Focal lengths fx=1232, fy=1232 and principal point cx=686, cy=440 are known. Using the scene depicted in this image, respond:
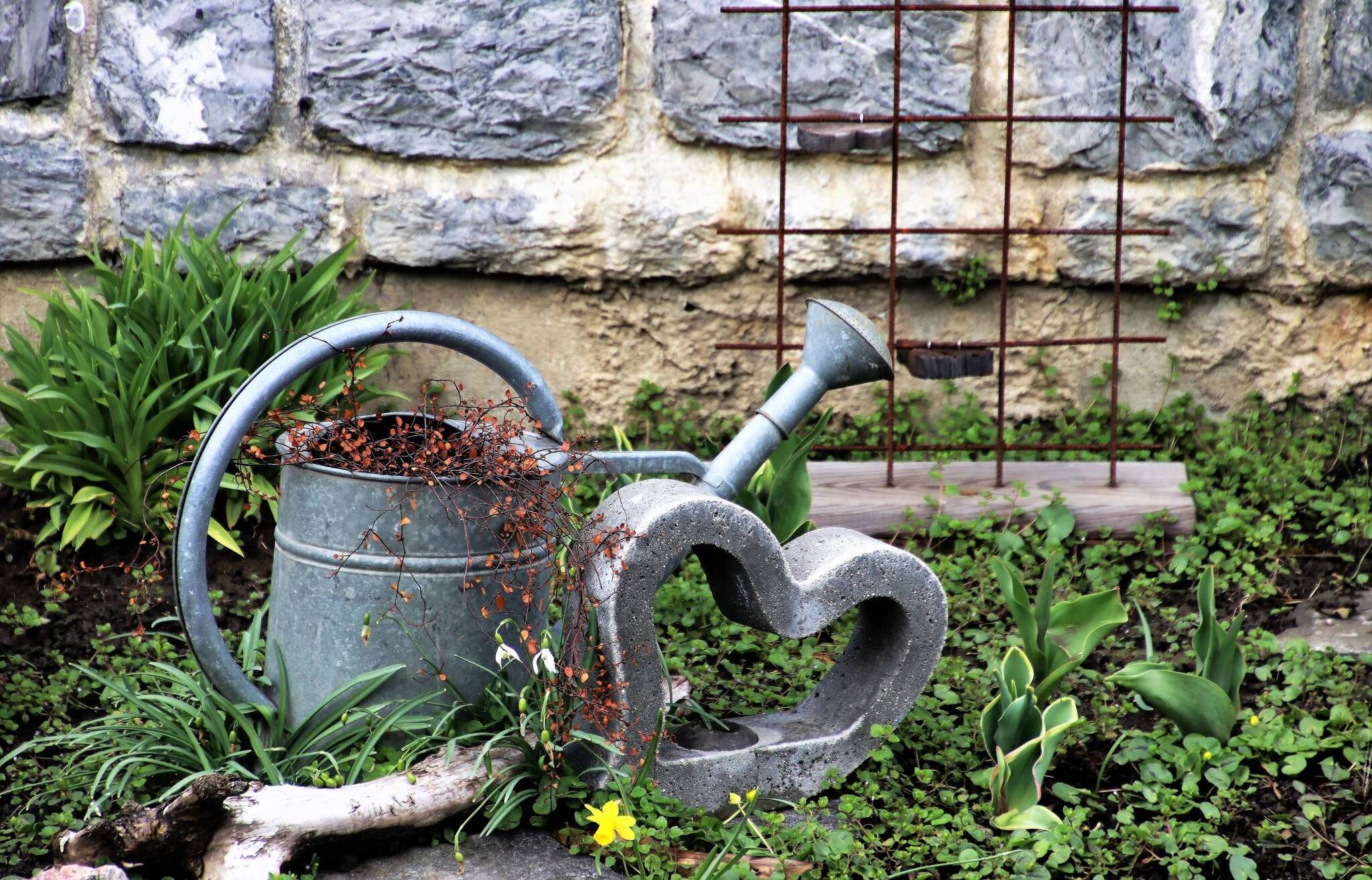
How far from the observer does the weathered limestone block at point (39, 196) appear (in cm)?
292

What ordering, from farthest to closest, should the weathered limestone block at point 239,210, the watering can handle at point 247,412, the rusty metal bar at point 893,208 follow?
the weathered limestone block at point 239,210 < the rusty metal bar at point 893,208 < the watering can handle at point 247,412

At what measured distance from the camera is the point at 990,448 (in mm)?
2975

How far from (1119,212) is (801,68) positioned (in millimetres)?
818

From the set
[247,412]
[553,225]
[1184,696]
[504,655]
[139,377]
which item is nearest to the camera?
[247,412]

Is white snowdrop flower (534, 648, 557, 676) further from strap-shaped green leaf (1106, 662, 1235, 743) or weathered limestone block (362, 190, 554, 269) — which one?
weathered limestone block (362, 190, 554, 269)

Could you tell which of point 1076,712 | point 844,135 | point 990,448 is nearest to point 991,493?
point 990,448

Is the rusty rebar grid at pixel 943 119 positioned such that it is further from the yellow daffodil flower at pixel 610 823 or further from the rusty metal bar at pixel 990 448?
the yellow daffodil flower at pixel 610 823

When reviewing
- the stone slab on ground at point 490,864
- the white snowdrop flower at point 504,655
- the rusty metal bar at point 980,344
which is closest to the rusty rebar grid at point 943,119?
the rusty metal bar at point 980,344

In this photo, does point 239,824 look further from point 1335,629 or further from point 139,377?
point 1335,629

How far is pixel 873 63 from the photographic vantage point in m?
2.95

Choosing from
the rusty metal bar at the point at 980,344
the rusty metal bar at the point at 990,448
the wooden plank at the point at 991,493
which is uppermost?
the rusty metal bar at the point at 980,344

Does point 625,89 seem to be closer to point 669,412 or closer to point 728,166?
point 728,166

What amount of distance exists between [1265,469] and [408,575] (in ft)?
6.81

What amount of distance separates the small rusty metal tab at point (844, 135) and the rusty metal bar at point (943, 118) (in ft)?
0.04
